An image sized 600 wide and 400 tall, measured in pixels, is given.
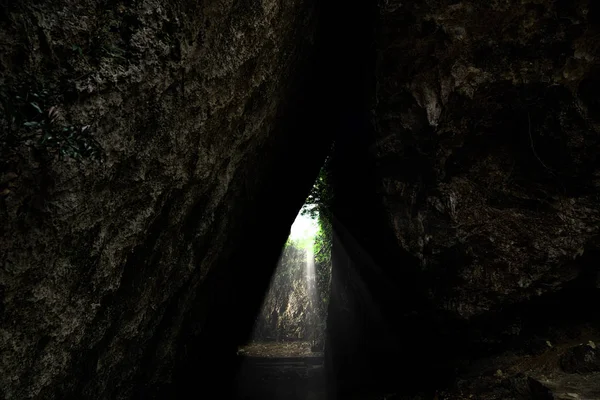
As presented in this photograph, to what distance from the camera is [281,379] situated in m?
12.0

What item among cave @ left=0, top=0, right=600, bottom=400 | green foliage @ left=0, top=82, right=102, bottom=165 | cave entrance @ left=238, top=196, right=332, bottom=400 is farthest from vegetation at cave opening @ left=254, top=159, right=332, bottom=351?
green foliage @ left=0, top=82, right=102, bottom=165

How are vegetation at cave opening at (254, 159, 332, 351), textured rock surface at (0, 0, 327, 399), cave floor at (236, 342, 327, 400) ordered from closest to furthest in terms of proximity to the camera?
textured rock surface at (0, 0, 327, 399)
cave floor at (236, 342, 327, 400)
vegetation at cave opening at (254, 159, 332, 351)

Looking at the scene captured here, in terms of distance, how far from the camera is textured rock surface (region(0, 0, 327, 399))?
2.10 m

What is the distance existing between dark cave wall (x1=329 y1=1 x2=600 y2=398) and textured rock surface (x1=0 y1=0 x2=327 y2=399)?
1752 millimetres

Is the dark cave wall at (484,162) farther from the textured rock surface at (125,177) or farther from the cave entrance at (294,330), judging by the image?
the cave entrance at (294,330)

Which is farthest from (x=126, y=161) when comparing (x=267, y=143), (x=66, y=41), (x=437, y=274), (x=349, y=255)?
(x=349, y=255)

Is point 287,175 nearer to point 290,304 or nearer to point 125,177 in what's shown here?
point 125,177

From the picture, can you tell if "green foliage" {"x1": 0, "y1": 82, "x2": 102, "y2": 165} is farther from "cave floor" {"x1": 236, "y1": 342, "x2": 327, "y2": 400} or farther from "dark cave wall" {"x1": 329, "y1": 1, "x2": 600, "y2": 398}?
"cave floor" {"x1": 236, "y1": 342, "x2": 327, "y2": 400}

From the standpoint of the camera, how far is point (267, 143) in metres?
5.50

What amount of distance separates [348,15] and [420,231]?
3.77 meters

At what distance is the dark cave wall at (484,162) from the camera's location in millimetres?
4324

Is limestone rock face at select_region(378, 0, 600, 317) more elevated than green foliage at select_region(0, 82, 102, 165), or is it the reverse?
limestone rock face at select_region(378, 0, 600, 317)

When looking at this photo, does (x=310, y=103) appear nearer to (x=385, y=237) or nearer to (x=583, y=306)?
(x=385, y=237)

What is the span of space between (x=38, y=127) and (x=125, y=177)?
834 millimetres
